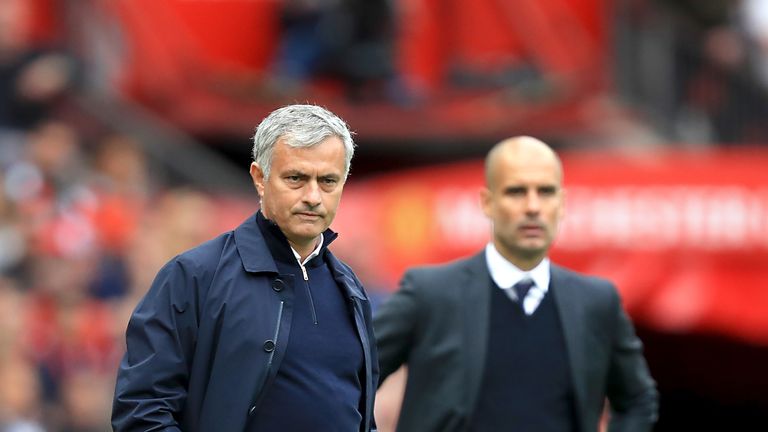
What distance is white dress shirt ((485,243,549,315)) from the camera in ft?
19.5

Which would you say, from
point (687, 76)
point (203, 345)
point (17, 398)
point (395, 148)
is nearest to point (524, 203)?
point (203, 345)

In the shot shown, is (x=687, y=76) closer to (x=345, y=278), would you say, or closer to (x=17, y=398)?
(x=17, y=398)

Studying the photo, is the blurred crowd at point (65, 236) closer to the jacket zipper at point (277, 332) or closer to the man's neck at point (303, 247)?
the man's neck at point (303, 247)

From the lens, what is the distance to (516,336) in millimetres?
5867

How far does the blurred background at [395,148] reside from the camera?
11.0 metres

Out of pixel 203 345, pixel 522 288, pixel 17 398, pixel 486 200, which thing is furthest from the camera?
pixel 17 398

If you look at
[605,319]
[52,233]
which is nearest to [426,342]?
[605,319]

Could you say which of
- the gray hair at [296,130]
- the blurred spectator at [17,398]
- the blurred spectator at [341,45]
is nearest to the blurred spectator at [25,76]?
the blurred spectator at [341,45]

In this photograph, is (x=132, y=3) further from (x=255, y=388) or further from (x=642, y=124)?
(x=255, y=388)

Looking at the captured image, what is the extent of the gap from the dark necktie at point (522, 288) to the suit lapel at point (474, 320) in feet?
0.32

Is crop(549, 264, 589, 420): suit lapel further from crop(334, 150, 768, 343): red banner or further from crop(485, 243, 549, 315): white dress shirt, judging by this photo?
crop(334, 150, 768, 343): red banner

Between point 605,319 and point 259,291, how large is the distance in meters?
2.04

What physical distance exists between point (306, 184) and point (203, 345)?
49 centimetres

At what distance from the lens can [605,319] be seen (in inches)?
236
